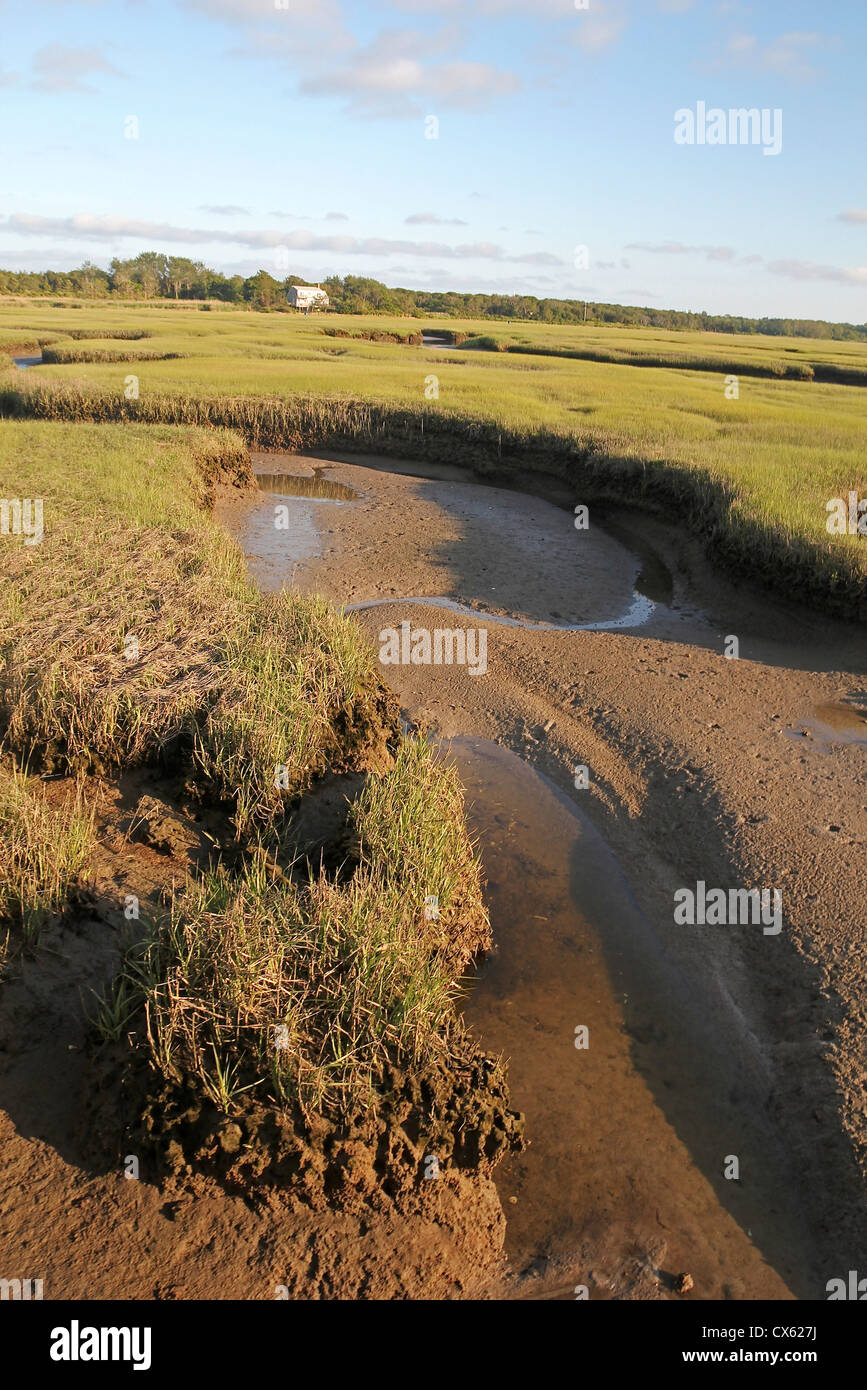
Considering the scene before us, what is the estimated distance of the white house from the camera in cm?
6832

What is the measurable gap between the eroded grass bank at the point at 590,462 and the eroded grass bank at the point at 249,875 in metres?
4.99

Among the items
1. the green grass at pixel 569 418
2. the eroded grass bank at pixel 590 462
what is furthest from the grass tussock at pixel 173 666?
the green grass at pixel 569 418

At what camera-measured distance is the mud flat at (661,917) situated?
329 centimetres

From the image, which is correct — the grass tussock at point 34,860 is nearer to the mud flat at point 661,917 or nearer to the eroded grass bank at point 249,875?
the eroded grass bank at point 249,875

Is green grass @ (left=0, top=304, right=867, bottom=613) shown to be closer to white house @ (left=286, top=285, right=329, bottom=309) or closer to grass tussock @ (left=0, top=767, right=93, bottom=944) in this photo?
grass tussock @ (left=0, top=767, right=93, bottom=944)

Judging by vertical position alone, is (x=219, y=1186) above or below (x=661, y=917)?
below

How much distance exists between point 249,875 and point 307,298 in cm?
7231

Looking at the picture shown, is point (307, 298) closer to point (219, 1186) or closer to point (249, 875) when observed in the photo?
point (249, 875)

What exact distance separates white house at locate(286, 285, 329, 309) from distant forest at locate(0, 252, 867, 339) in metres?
1.21

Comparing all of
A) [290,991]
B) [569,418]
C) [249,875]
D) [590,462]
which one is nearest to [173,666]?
[249,875]

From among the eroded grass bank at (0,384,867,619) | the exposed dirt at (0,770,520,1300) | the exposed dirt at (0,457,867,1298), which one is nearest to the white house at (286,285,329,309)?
the eroded grass bank at (0,384,867,619)

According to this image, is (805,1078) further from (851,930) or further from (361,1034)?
(361,1034)

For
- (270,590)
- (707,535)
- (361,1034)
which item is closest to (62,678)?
(361,1034)

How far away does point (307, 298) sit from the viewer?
68.8 m
